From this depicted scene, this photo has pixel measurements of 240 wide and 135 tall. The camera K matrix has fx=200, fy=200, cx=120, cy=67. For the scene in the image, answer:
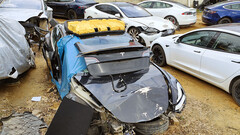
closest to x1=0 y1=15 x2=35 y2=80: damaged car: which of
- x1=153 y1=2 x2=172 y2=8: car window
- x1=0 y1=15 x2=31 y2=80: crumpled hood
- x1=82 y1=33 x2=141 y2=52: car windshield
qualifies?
x1=0 y1=15 x2=31 y2=80: crumpled hood

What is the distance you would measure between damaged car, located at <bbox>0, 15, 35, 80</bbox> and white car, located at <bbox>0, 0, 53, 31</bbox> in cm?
202

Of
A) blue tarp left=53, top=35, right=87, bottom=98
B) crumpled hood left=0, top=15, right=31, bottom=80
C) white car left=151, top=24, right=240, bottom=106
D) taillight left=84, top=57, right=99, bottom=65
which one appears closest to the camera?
taillight left=84, top=57, right=99, bottom=65

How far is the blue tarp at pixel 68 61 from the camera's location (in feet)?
11.4

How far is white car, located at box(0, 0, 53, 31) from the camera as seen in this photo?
728 centimetres

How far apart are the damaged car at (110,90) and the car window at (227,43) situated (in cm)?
188

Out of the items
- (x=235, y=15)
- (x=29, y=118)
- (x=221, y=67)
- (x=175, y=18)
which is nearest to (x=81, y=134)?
(x=29, y=118)

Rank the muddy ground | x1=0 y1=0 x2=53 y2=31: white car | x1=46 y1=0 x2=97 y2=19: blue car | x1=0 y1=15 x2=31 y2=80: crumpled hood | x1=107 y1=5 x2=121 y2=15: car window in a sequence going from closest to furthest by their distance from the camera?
the muddy ground < x1=0 y1=15 x2=31 y2=80: crumpled hood < x1=0 y1=0 x2=53 y2=31: white car < x1=107 y1=5 x2=121 y2=15: car window < x1=46 y1=0 x2=97 y2=19: blue car

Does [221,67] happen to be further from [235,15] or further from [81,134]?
[235,15]

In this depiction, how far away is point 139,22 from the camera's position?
7.81 m

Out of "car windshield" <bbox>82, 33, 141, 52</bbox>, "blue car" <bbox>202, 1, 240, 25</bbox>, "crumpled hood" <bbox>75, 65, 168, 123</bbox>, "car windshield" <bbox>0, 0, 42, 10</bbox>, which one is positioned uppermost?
"car windshield" <bbox>0, 0, 42, 10</bbox>

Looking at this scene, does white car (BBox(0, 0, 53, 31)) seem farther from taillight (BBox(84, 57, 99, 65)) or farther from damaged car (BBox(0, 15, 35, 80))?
taillight (BBox(84, 57, 99, 65))

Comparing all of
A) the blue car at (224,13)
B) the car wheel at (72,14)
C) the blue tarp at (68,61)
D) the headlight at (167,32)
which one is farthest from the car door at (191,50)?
the car wheel at (72,14)

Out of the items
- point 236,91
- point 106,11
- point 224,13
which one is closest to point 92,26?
point 236,91

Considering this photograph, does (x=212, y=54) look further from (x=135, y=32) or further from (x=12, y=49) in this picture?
(x=12, y=49)
